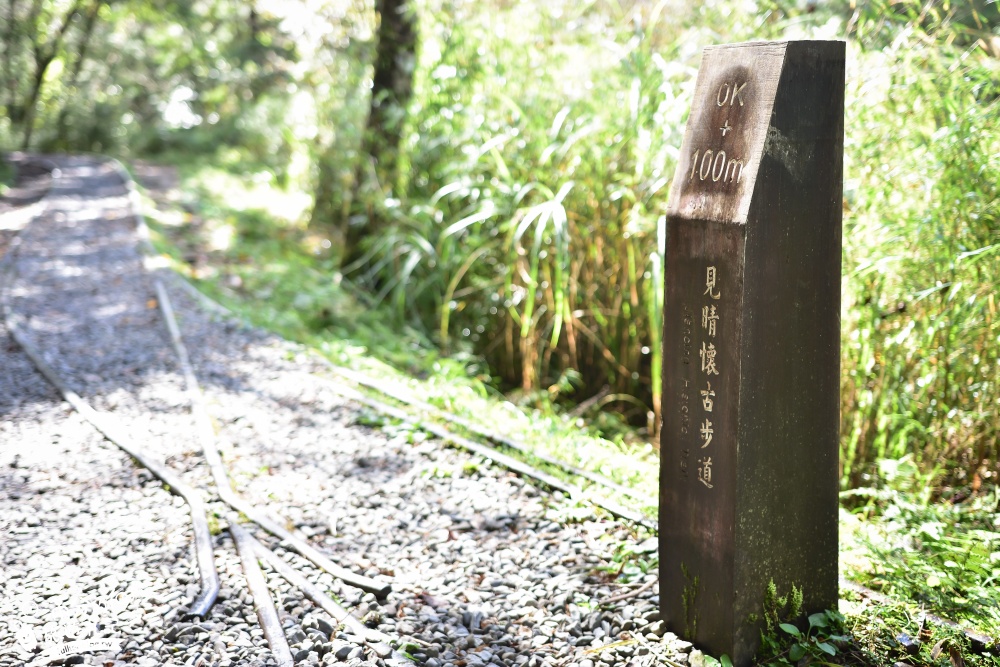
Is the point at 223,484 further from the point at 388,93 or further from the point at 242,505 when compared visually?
the point at 388,93

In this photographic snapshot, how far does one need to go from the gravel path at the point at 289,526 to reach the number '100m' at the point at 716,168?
1.30 meters

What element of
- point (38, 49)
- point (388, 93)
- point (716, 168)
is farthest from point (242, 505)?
point (38, 49)

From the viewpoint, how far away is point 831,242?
2191mm

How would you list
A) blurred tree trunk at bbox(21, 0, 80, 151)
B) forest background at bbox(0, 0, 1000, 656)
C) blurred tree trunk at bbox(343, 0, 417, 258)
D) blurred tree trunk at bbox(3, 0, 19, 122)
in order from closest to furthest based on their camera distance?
forest background at bbox(0, 0, 1000, 656) < blurred tree trunk at bbox(343, 0, 417, 258) < blurred tree trunk at bbox(3, 0, 19, 122) < blurred tree trunk at bbox(21, 0, 80, 151)

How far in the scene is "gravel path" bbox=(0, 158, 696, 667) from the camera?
92.5 inches

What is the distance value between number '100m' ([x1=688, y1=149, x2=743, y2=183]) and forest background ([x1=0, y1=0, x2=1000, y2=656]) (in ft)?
2.94

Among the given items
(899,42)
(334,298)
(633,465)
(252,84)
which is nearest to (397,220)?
(334,298)

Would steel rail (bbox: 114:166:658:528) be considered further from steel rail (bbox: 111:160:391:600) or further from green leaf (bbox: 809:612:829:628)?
green leaf (bbox: 809:612:829:628)

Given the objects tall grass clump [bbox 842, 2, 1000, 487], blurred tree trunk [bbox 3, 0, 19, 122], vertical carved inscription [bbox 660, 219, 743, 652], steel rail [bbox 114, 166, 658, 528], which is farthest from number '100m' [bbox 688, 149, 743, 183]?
blurred tree trunk [bbox 3, 0, 19, 122]

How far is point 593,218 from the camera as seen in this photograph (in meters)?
4.56

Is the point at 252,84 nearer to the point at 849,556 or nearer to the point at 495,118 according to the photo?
the point at 495,118

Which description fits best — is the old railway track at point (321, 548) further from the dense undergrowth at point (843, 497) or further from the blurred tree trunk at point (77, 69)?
the blurred tree trunk at point (77, 69)

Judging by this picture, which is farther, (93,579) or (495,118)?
(495,118)

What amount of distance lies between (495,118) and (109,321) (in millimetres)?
3121
